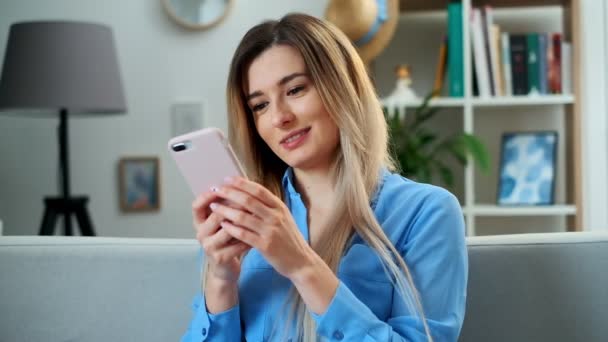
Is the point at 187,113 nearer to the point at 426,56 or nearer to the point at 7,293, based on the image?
the point at 426,56

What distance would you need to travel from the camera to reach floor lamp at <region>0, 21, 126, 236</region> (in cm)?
263

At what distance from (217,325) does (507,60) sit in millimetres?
2095

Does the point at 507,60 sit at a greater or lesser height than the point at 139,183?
greater

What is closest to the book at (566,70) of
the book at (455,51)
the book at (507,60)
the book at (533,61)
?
the book at (533,61)

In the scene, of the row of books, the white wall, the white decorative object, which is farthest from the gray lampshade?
the row of books

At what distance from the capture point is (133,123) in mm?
3270

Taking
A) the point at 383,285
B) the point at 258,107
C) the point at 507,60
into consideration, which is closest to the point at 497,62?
the point at 507,60

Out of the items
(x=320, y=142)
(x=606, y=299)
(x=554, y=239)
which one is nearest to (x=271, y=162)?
(x=320, y=142)

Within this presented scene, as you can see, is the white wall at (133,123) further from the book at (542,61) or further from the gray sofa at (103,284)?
the gray sofa at (103,284)

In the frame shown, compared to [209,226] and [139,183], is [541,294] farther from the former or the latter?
[139,183]

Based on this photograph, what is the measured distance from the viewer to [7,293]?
1358mm

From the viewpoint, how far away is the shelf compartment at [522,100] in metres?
2.84

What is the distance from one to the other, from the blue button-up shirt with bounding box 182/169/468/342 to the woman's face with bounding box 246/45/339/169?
0.11m

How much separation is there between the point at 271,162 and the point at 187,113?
Result: 197 cm
